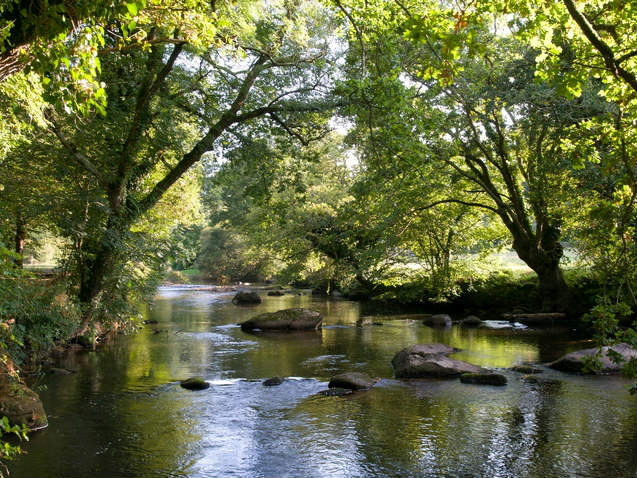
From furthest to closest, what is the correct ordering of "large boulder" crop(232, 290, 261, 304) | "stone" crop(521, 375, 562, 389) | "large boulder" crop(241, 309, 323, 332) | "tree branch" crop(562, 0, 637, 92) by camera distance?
"large boulder" crop(232, 290, 261, 304), "large boulder" crop(241, 309, 323, 332), "stone" crop(521, 375, 562, 389), "tree branch" crop(562, 0, 637, 92)

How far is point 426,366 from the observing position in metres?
13.8

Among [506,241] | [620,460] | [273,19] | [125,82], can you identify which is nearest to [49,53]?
[620,460]

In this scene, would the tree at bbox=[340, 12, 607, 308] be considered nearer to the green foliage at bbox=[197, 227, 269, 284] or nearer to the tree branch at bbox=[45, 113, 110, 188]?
the tree branch at bbox=[45, 113, 110, 188]

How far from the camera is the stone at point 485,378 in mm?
12829

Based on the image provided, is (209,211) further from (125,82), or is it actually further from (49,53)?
(49,53)

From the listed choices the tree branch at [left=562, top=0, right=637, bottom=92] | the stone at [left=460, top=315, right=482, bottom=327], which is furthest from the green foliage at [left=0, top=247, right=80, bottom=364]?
the stone at [left=460, top=315, right=482, bottom=327]

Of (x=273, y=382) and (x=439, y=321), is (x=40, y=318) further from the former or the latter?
(x=439, y=321)

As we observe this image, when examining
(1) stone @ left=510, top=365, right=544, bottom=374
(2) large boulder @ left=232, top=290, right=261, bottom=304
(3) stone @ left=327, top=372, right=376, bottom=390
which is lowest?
(3) stone @ left=327, top=372, right=376, bottom=390

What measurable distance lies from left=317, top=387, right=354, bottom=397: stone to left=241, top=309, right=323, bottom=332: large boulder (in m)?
9.95

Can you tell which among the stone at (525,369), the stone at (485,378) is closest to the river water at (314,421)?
the stone at (485,378)

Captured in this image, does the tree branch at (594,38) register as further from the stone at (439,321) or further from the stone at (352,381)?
the stone at (439,321)

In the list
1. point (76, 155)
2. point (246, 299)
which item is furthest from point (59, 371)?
point (246, 299)

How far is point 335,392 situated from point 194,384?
336 cm

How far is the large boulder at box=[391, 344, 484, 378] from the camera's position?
13.7 metres
